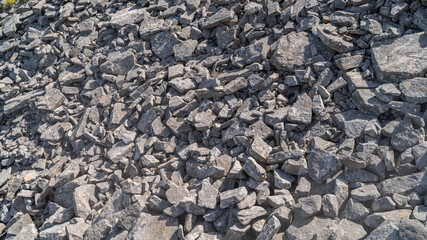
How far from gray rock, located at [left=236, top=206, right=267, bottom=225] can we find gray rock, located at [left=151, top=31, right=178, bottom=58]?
553 cm

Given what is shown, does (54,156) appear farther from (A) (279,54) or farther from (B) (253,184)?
(A) (279,54)

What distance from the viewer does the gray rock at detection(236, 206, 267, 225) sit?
19.8 feet

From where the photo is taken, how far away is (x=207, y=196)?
6570mm

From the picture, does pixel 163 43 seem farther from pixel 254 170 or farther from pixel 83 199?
pixel 254 170

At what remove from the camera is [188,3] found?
1066cm

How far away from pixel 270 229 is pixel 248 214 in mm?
481

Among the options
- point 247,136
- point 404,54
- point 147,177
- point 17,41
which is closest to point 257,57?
point 247,136

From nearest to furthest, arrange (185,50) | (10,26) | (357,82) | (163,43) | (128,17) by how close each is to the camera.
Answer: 1. (357,82)
2. (185,50)
3. (163,43)
4. (128,17)
5. (10,26)

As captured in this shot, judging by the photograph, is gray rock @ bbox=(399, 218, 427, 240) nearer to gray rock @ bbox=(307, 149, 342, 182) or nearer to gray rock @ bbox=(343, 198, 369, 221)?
gray rock @ bbox=(343, 198, 369, 221)

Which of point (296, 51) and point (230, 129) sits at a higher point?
point (296, 51)

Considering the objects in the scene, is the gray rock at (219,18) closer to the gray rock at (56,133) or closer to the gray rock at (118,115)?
the gray rock at (118,115)

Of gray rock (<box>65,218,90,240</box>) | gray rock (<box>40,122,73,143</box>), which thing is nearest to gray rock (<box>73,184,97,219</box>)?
gray rock (<box>65,218,90,240</box>)

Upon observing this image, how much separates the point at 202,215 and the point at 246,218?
988mm

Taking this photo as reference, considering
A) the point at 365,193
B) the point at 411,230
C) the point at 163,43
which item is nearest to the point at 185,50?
the point at 163,43
